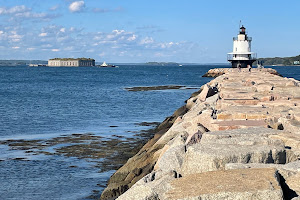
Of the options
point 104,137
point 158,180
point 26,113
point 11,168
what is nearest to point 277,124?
point 158,180

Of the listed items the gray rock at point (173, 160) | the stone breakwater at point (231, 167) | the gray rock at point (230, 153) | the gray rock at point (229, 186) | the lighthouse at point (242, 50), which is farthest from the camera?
the lighthouse at point (242, 50)

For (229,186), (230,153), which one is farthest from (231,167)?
(229,186)

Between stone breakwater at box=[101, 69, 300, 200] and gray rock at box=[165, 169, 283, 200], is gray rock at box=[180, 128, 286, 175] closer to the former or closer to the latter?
stone breakwater at box=[101, 69, 300, 200]

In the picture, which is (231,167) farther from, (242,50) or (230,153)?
(242,50)

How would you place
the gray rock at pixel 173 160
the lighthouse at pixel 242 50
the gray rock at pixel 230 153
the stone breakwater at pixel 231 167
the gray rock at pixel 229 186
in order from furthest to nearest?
the lighthouse at pixel 242 50 < the gray rock at pixel 173 160 < the gray rock at pixel 230 153 < the stone breakwater at pixel 231 167 < the gray rock at pixel 229 186

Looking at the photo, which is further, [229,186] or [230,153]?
[230,153]

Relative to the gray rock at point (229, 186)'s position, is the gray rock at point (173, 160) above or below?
below

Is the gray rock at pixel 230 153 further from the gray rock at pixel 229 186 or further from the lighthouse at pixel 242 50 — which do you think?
the lighthouse at pixel 242 50

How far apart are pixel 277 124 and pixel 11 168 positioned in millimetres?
6050

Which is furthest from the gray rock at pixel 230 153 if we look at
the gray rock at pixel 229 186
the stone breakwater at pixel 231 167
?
the gray rock at pixel 229 186

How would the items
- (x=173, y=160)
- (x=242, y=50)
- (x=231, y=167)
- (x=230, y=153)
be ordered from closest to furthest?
1. (x=231, y=167)
2. (x=230, y=153)
3. (x=173, y=160)
4. (x=242, y=50)

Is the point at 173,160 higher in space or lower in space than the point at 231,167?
lower

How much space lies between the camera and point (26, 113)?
23.4m

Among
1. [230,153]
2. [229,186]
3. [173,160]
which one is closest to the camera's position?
[229,186]
